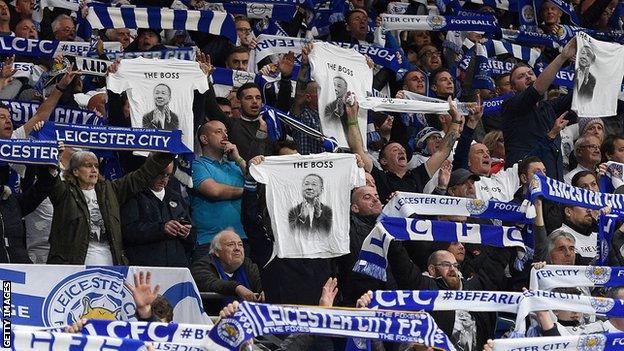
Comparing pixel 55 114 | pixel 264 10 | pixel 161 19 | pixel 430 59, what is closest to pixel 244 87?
pixel 55 114

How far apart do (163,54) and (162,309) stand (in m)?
4.90

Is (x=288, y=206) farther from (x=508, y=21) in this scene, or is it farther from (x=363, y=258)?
(x=508, y=21)

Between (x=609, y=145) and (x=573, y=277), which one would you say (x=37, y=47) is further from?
(x=573, y=277)

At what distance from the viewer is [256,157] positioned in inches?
530

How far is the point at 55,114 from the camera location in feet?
48.4

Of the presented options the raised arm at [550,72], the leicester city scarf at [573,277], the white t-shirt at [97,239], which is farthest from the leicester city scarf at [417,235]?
the raised arm at [550,72]

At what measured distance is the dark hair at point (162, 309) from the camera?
1127 centimetres

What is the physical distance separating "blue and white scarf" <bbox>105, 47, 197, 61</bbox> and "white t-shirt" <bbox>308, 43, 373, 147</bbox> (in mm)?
1080

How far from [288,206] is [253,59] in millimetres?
3913

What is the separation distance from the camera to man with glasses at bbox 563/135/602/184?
15.9 meters

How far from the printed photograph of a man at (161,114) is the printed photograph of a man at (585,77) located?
3820mm

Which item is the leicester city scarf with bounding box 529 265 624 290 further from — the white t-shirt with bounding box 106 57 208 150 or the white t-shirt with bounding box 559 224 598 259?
the white t-shirt with bounding box 106 57 208 150

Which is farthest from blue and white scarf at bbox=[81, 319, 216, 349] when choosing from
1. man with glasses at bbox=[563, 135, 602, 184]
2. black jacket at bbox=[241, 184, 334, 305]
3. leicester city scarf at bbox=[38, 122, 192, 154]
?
man with glasses at bbox=[563, 135, 602, 184]

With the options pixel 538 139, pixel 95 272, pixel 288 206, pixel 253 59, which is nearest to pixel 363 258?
pixel 288 206
